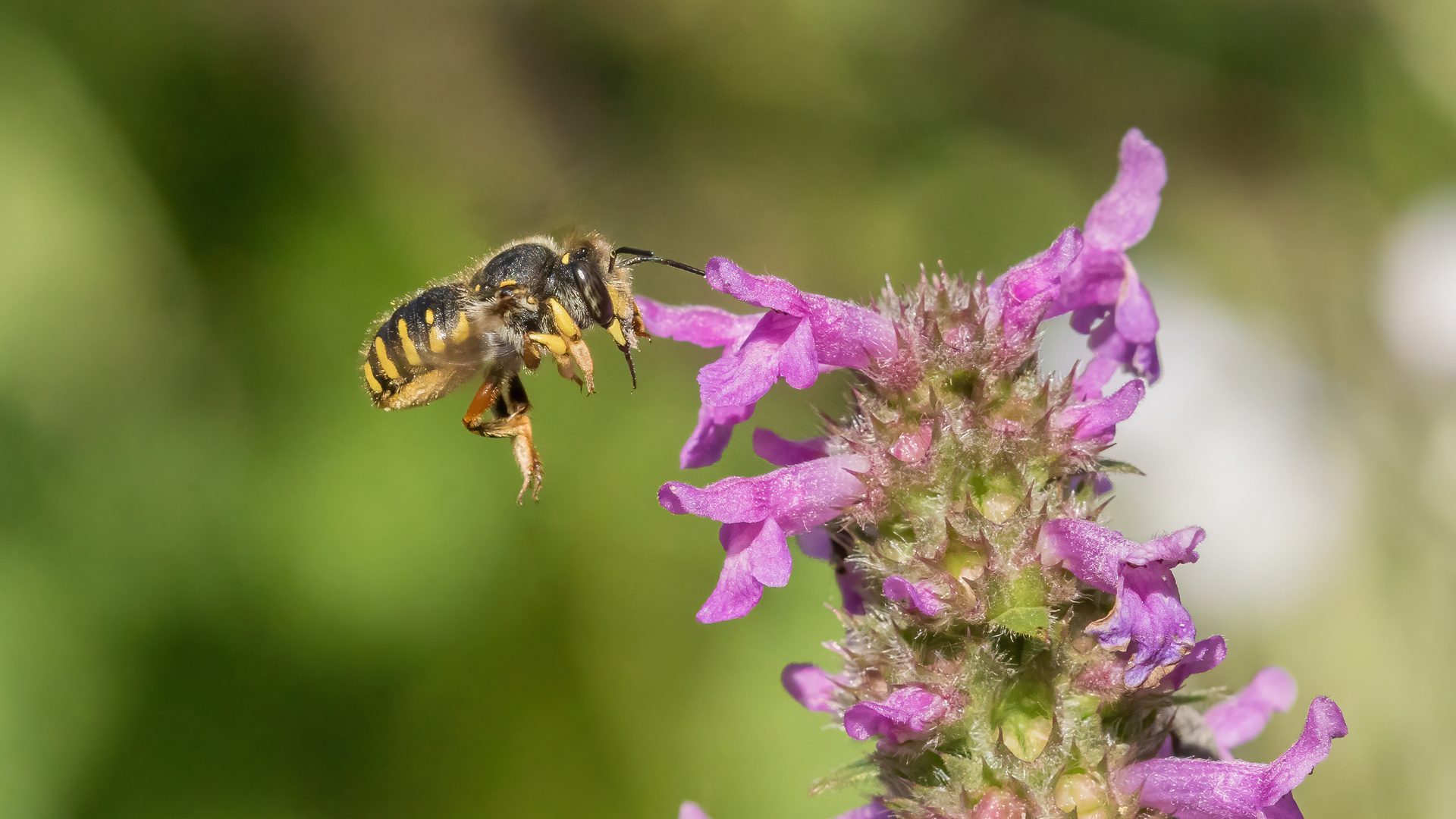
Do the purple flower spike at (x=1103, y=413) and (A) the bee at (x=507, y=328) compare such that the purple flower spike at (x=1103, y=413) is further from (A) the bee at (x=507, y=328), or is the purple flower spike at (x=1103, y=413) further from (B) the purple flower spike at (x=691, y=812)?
(A) the bee at (x=507, y=328)

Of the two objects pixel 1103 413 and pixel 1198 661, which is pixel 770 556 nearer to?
pixel 1103 413

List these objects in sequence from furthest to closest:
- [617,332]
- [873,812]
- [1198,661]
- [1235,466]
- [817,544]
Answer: [1235,466], [617,332], [817,544], [873,812], [1198,661]

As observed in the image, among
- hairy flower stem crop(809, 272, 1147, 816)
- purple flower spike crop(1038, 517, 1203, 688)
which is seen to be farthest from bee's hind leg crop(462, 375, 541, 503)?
purple flower spike crop(1038, 517, 1203, 688)

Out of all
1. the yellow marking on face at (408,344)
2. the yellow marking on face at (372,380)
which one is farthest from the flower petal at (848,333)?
the yellow marking on face at (372,380)

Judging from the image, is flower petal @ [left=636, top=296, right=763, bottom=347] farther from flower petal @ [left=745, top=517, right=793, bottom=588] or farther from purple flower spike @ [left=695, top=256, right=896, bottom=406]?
flower petal @ [left=745, top=517, right=793, bottom=588]

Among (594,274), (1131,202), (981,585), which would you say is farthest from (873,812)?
(594,274)

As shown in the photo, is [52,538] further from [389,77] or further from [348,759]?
[389,77]
